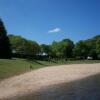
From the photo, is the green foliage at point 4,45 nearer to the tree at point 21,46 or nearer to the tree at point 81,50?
the tree at point 21,46

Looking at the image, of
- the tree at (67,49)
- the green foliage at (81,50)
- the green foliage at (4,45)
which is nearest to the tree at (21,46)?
the green foliage at (81,50)

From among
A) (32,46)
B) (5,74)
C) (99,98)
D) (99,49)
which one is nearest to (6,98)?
(99,98)

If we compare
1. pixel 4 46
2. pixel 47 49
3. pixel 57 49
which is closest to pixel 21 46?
pixel 57 49

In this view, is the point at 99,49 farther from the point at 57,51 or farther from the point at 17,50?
the point at 17,50

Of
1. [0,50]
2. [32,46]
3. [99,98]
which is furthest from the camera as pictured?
[32,46]

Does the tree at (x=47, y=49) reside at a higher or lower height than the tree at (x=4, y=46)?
higher

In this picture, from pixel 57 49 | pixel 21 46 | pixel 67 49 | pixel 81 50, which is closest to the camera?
pixel 21 46

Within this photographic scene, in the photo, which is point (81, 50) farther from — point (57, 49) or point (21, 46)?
point (21, 46)

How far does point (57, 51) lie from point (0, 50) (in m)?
83.3

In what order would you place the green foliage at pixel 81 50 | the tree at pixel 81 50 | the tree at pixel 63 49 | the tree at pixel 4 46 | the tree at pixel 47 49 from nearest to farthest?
1. the tree at pixel 4 46
2. the tree at pixel 81 50
3. the green foliage at pixel 81 50
4. the tree at pixel 63 49
5. the tree at pixel 47 49

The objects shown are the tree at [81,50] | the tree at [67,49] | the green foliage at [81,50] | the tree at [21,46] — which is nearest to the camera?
the tree at [21,46]

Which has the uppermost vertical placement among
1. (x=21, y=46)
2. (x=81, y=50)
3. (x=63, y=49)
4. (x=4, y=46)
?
(x=63, y=49)

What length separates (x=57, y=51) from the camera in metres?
157

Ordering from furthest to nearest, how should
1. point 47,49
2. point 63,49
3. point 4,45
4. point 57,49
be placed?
point 47,49 → point 57,49 → point 63,49 → point 4,45
